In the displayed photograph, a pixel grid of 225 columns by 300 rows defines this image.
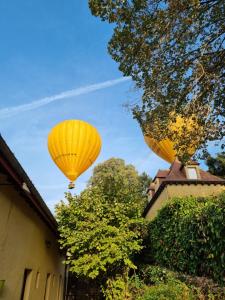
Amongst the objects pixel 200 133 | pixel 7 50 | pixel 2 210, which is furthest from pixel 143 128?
pixel 7 50

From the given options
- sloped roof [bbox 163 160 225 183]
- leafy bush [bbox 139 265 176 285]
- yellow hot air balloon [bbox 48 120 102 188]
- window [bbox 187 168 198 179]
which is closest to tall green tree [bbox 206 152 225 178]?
sloped roof [bbox 163 160 225 183]

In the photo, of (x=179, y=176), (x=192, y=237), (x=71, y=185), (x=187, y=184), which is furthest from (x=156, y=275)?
(x=179, y=176)

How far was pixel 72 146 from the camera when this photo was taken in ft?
41.7

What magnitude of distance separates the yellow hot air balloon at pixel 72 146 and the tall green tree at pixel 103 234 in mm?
1415

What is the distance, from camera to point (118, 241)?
11.2 metres

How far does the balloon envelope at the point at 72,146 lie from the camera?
1276 cm

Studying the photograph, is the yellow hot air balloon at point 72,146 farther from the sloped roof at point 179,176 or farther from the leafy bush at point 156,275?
the sloped roof at point 179,176

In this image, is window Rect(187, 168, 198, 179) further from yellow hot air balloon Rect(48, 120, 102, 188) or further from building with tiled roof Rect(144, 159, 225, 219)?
yellow hot air balloon Rect(48, 120, 102, 188)

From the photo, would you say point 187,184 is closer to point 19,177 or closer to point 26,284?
point 26,284

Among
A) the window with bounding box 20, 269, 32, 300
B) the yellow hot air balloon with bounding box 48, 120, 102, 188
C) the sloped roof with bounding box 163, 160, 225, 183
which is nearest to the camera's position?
the window with bounding box 20, 269, 32, 300

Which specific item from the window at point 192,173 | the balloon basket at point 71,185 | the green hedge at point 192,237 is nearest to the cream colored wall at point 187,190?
the window at point 192,173

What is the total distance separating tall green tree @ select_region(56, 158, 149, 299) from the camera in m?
11.1

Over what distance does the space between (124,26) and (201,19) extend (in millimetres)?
2057

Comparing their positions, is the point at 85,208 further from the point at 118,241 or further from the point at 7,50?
the point at 7,50
